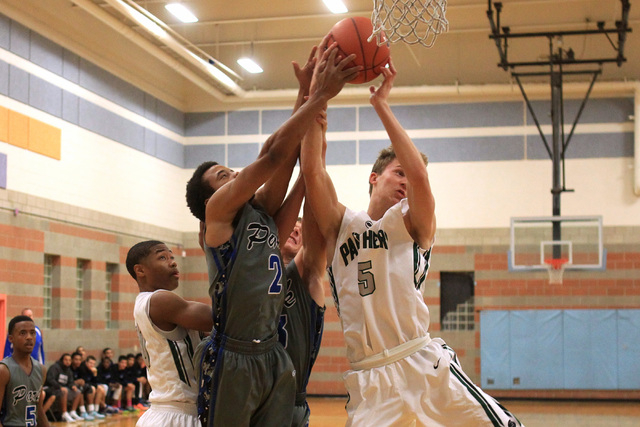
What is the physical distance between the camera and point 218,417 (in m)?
3.74

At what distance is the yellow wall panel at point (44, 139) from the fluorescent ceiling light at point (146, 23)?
2701 mm

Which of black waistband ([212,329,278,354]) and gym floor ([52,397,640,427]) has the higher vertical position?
black waistband ([212,329,278,354])

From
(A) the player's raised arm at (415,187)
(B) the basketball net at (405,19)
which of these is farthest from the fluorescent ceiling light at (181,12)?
(A) the player's raised arm at (415,187)

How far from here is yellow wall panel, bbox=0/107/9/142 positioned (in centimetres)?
1421

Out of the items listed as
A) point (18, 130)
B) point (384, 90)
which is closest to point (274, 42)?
point (18, 130)

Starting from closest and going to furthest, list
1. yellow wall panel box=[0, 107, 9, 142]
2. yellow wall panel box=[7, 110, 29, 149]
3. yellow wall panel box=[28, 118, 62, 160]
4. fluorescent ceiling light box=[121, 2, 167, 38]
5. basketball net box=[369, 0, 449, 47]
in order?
basketball net box=[369, 0, 449, 47], yellow wall panel box=[0, 107, 9, 142], yellow wall panel box=[7, 110, 29, 149], yellow wall panel box=[28, 118, 62, 160], fluorescent ceiling light box=[121, 2, 167, 38]

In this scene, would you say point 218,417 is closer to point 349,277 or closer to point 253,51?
point 349,277

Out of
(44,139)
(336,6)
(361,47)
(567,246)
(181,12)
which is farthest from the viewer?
(567,246)

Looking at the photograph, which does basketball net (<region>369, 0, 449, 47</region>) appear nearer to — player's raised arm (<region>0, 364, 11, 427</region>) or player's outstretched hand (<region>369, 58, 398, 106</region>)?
player's outstretched hand (<region>369, 58, 398, 106</region>)

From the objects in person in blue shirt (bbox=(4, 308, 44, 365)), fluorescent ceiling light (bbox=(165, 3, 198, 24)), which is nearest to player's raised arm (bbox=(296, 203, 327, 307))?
person in blue shirt (bbox=(4, 308, 44, 365))

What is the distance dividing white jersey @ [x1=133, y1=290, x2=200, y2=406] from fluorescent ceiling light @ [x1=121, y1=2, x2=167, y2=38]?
1199 cm

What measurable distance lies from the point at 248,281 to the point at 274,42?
16051mm

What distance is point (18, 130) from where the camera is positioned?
14648 millimetres

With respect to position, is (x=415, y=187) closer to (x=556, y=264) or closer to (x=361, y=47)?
(x=361, y=47)
